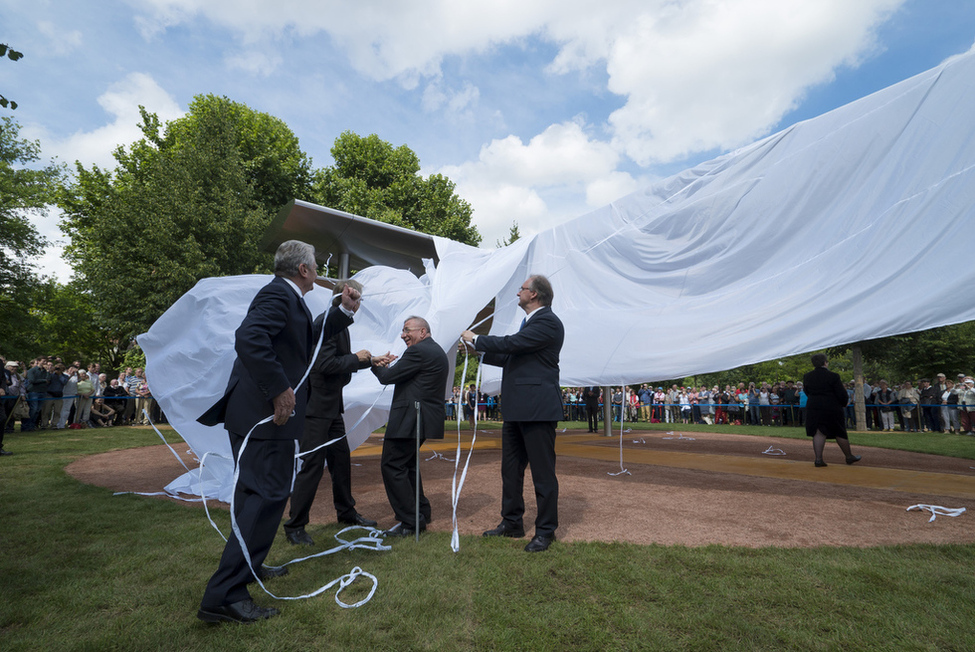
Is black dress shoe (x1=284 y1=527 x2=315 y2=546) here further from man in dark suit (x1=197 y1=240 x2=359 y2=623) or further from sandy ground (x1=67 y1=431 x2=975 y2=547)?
man in dark suit (x1=197 y1=240 x2=359 y2=623)

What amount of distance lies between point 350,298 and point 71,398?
49.4ft

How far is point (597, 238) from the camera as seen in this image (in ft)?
22.0

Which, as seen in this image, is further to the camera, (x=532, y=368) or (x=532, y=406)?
(x=532, y=368)

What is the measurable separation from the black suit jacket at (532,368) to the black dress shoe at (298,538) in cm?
187

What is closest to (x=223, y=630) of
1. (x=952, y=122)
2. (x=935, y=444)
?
(x=952, y=122)

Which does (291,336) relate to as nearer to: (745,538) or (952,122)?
(745,538)

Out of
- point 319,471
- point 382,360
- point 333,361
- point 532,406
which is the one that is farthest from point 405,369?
point 532,406

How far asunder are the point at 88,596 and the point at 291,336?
193 cm

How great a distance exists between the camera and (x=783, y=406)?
17.7m

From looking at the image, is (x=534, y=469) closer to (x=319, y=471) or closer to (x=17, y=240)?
(x=319, y=471)

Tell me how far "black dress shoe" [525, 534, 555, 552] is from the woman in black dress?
18.7 feet

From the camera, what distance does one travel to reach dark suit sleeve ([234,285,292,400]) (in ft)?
9.48

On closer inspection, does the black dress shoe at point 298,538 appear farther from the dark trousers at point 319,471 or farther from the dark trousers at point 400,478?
the dark trousers at point 400,478

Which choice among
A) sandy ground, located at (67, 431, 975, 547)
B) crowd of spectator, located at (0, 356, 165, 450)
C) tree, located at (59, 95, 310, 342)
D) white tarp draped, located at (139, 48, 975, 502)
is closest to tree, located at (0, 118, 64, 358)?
tree, located at (59, 95, 310, 342)
